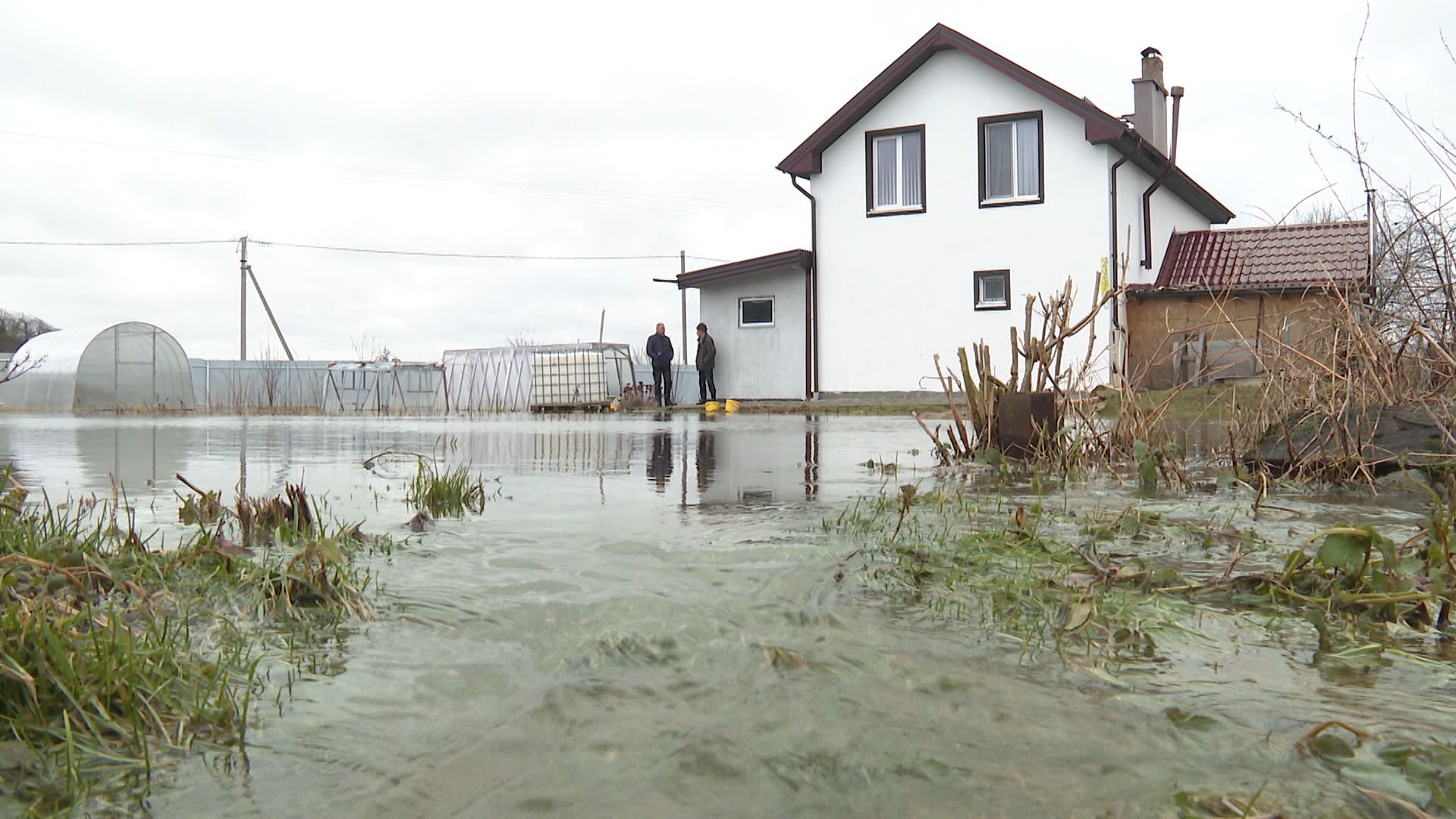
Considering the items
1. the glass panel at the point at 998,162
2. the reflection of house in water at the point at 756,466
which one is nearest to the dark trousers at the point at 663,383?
the glass panel at the point at 998,162

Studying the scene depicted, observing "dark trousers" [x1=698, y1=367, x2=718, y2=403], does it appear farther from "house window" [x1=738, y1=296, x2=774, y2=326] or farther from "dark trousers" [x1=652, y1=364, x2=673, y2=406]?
"house window" [x1=738, y1=296, x2=774, y2=326]

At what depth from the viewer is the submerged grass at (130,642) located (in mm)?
1618

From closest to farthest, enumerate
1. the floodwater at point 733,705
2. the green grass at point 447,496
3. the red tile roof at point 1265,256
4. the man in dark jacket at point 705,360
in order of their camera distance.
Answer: the floodwater at point 733,705
the green grass at point 447,496
the red tile roof at point 1265,256
the man in dark jacket at point 705,360

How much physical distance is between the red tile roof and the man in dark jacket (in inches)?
335

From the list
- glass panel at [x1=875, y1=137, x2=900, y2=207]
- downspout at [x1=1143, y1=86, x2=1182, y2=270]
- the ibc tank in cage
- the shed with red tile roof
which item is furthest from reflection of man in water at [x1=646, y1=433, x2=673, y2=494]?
the ibc tank in cage

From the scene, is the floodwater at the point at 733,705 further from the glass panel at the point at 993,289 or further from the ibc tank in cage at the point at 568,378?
the ibc tank in cage at the point at 568,378

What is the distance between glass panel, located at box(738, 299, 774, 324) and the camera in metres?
21.9

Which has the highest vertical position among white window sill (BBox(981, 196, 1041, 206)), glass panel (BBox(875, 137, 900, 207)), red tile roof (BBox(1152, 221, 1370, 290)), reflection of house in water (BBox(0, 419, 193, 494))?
glass panel (BBox(875, 137, 900, 207))

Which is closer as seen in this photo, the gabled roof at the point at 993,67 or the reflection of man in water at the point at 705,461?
the reflection of man in water at the point at 705,461

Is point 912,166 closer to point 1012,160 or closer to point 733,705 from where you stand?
point 1012,160

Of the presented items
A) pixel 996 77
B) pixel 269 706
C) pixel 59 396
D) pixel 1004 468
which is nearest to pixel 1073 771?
pixel 269 706

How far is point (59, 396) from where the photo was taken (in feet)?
81.0

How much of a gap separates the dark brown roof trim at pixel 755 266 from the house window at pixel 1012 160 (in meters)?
3.61

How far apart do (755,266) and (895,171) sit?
3226 millimetres
